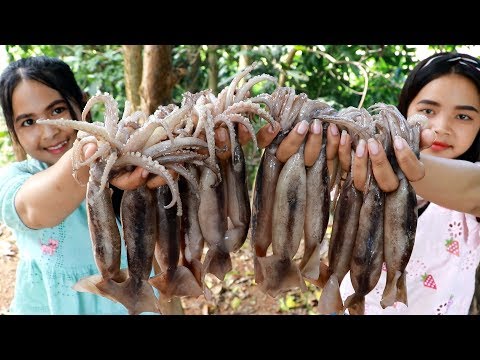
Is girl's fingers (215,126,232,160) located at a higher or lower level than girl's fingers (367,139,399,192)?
higher

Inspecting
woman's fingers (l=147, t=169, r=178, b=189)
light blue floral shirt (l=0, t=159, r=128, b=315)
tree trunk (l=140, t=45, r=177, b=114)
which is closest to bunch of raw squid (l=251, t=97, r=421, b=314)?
woman's fingers (l=147, t=169, r=178, b=189)

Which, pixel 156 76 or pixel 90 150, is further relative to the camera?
pixel 156 76

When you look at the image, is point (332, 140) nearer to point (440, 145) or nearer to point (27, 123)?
point (440, 145)

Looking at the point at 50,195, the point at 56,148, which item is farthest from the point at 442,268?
the point at 56,148

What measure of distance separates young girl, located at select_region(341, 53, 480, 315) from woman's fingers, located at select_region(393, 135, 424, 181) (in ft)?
1.15

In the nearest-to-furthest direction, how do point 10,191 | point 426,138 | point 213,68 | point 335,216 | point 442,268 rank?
point 426,138
point 335,216
point 10,191
point 442,268
point 213,68

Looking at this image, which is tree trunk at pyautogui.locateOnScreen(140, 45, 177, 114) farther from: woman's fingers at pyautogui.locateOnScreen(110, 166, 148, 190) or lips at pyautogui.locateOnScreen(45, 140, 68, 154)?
woman's fingers at pyautogui.locateOnScreen(110, 166, 148, 190)

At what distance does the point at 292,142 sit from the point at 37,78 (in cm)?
189

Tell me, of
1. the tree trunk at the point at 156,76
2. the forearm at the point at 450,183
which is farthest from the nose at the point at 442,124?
the tree trunk at the point at 156,76

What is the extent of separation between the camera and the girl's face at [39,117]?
2844 millimetres

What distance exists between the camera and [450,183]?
92.4 inches

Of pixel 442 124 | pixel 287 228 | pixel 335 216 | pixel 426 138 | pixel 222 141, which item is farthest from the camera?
pixel 442 124

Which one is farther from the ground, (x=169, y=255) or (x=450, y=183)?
(x=450, y=183)

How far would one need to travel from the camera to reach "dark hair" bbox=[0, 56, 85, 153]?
2.86 meters
